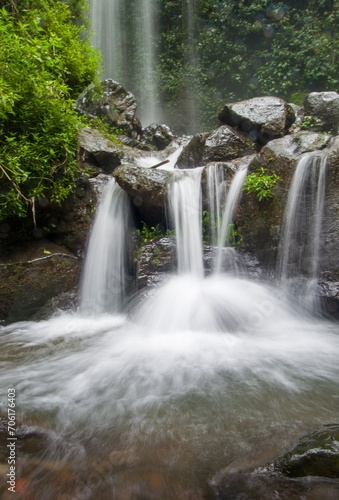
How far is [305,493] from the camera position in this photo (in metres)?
1.59

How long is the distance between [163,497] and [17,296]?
14.0 feet

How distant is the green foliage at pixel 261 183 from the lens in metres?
5.38

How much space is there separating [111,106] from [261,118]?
4851 millimetres

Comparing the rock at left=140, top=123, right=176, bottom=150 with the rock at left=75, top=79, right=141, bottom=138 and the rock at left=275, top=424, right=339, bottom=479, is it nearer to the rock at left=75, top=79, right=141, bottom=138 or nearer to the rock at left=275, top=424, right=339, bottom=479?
the rock at left=75, top=79, right=141, bottom=138

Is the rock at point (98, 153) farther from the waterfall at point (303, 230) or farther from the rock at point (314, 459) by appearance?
the rock at point (314, 459)

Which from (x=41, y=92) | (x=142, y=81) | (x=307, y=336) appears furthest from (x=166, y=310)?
(x=142, y=81)

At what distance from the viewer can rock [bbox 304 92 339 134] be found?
27.5 ft

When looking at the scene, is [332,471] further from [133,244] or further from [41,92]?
[41,92]

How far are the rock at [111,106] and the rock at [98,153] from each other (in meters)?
2.43

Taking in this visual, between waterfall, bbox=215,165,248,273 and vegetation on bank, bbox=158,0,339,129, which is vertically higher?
vegetation on bank, bbox=158,0,339,129

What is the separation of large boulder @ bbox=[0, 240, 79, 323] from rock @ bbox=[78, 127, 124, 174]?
97.8 inches

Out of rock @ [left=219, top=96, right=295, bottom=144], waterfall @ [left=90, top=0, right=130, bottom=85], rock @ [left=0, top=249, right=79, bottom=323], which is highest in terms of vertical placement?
waterfall @ [left=90, top=0, right=130, bottom=85]

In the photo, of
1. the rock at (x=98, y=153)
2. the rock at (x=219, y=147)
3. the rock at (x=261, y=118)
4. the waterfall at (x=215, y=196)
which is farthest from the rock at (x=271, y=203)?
the rock at (x=98, y=153)

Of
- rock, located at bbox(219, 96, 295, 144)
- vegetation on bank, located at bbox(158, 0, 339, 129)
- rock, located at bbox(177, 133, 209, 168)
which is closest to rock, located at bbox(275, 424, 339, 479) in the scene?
rock, located at bbox(177, 133, 209, 168)
